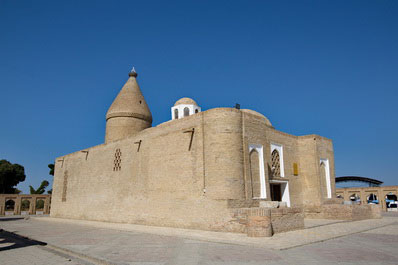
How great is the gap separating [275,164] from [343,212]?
3.84m

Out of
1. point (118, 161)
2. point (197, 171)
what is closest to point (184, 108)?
point (118, 161)

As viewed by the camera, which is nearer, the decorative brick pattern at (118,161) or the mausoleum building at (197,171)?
the mausoleum building at (197,171)

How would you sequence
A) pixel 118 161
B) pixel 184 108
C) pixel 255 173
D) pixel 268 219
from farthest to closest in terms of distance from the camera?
1. pixel 184 108
2. pixel 118 161
3. pixel 255 173
4. pixel 268 219

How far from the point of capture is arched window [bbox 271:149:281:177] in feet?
50.8

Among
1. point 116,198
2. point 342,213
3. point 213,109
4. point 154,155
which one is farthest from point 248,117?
point 116,198

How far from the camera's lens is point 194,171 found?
1279 centimetres

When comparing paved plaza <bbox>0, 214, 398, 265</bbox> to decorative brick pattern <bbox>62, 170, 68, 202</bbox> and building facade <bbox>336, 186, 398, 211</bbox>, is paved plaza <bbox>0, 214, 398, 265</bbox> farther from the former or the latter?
building facade <bbox>336, 186, 398, 211</bbox>

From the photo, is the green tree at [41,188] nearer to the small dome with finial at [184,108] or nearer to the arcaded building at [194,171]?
the arcaded building at [194,171]

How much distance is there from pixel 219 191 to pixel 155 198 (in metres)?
3.96

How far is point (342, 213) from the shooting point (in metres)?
14.7

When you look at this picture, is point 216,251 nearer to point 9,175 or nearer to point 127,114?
point 127,114

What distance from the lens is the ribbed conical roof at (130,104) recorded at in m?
20.7

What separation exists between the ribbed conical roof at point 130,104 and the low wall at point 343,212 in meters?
12.0

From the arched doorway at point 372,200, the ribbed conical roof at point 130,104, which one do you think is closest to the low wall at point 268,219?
the ribbed conical roof at point 130,104
